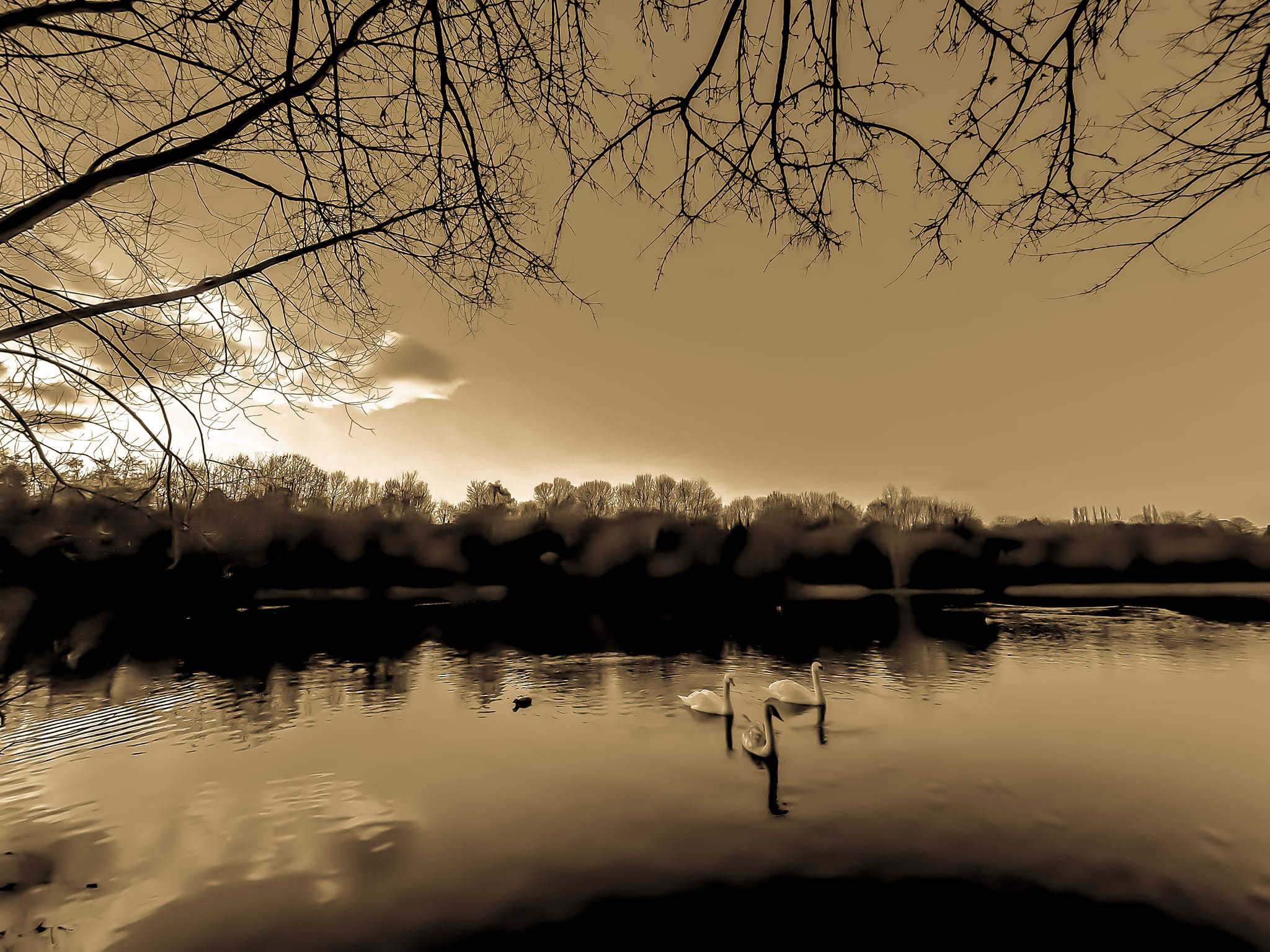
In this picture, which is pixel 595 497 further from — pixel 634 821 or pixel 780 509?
pixel 634 821

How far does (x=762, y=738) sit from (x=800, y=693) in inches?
141

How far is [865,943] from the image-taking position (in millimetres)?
6023

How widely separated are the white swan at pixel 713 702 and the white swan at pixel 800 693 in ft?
3.60

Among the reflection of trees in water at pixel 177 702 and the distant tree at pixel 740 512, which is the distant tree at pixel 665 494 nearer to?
the distant tree at pixel 740 512

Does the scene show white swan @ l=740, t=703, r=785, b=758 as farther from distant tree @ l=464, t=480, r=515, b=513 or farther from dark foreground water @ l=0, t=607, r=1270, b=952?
distant tree @ l=464, t=480, r=515, b=513

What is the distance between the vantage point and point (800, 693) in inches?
563

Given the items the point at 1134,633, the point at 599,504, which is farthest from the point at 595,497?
the point at 1134,633

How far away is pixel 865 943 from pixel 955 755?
630cm

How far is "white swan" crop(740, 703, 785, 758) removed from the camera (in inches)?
414

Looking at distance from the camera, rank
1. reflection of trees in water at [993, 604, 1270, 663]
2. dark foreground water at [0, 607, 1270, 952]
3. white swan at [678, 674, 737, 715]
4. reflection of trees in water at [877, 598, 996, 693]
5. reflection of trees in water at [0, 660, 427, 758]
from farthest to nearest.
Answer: reflection of trees in water at [993, 604, 1270, 663], reflection of trees in water at [877, 598, 996, 693], white swan at [678, 674, 737, 715], reflection of trees in water at [0, 660, 427, 758], dark foreground water at [0, 607, 1270, 952]

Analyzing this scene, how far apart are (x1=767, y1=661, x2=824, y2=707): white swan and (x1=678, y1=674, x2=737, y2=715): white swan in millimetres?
1099

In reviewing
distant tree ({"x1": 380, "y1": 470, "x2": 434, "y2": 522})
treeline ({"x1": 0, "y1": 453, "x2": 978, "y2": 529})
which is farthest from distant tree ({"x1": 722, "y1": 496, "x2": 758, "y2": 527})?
distant tree ({"x1": 380, "y1": 470, "x2": 434, "y2": 522})

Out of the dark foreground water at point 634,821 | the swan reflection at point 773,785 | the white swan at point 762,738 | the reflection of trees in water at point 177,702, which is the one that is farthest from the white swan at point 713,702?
the reflection of trees in water at point 177,702

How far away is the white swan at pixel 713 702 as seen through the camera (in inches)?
543
